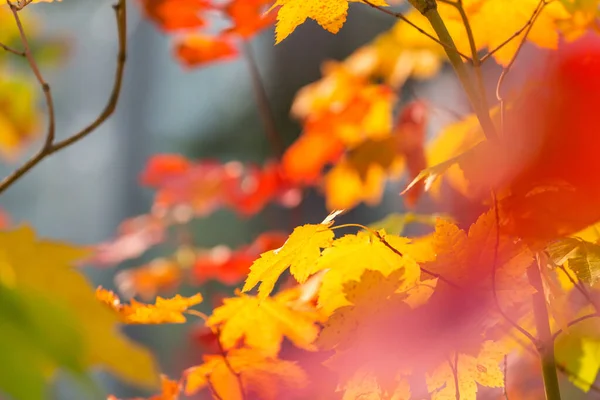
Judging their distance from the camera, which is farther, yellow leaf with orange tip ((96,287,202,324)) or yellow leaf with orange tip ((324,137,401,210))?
yellow leaf with orange tip ((324,137,401,210))

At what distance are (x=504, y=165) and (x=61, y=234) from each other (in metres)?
2.95

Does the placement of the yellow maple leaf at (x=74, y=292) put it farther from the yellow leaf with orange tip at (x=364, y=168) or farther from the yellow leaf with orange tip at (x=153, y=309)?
the yellow leaf with orange tip at (x=364, y=168)

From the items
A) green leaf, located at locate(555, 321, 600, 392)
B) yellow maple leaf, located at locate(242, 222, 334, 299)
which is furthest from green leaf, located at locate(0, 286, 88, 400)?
green leaf, located at locate(555, 321, 600, 392)

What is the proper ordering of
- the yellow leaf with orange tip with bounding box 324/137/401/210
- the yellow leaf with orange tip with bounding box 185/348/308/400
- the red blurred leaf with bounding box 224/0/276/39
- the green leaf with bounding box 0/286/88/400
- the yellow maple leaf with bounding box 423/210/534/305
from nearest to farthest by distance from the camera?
the green leaf with bounding box 0/286/88/400 → the yellow maple leaf with bounding box 423/210/534/305 → the yellow leaf with orange tip with bounding box 185/348/308/400 → the red blurred leaf with bounding box 224/0/276/39 → the yellow leaf with orange tip with bounding box 324/137/401/210

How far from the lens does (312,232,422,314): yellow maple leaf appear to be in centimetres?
45

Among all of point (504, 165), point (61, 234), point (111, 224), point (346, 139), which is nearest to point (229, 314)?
point (504, 165)

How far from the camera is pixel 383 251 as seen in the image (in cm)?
46

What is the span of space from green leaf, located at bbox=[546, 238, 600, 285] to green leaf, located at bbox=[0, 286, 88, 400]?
0.97ft

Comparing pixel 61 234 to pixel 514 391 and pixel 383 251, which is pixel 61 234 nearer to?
pixel 514 391

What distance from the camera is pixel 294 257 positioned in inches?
16.9

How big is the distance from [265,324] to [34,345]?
29 centimetres

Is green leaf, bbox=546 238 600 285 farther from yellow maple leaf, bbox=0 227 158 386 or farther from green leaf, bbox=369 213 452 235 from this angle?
yellow maple leaf, bbox=0 227 158 386

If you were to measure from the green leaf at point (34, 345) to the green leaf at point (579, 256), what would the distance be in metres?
0.30

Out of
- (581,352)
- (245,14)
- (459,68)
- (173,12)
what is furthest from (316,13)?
(173,12)
